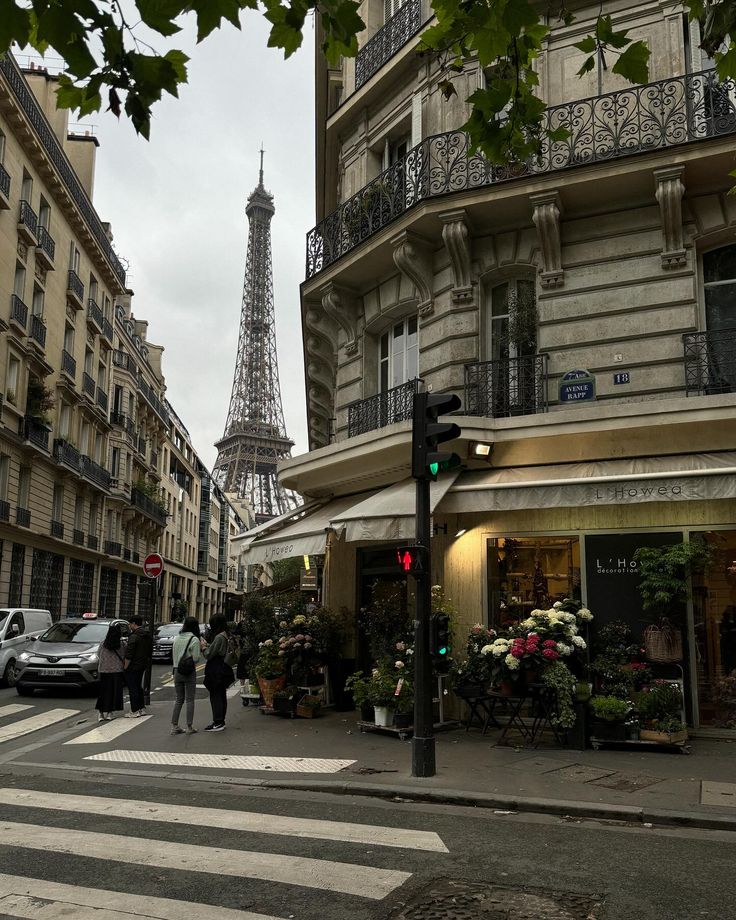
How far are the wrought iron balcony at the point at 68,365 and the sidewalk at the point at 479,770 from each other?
27.6 metres

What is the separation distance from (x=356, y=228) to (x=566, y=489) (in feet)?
22.8

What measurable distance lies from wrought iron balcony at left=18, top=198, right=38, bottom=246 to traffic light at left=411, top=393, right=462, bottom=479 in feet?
86.8

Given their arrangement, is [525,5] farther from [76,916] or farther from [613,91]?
[613,91]

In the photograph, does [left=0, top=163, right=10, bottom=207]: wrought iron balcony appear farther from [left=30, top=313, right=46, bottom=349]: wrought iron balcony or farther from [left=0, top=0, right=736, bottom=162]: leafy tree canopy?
[left=0, top=0, right=736, bottom=162]: leafy tree canopy

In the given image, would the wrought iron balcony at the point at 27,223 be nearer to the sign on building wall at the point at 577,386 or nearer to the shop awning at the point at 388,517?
the shop awning at the point at 388,517

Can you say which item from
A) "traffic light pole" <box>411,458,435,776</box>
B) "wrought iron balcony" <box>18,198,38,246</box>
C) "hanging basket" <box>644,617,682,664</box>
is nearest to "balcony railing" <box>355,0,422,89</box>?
"traffic light pole" <box>411,458,435,776</box>

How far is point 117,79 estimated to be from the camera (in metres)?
4.33

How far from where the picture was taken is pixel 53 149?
34219 mm

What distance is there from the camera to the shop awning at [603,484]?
1051 cm

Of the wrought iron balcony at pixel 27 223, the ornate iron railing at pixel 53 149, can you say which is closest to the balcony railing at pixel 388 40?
the ornate iron railing at pixel 53 149

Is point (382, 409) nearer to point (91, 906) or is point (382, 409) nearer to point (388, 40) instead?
point (388, 40)

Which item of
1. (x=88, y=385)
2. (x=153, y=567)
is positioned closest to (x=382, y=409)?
(x=153, y=567)

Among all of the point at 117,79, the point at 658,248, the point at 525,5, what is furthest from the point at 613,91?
the point at 117,79

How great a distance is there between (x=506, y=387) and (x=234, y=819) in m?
7.92
